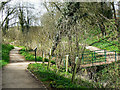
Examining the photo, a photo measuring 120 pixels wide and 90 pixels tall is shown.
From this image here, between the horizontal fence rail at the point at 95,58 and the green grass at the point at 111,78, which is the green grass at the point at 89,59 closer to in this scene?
the horizontal fence rail at the point at 95,58

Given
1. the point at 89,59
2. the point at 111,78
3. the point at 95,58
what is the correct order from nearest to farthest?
the point at 111,78 → the point at 89,59 → the point at 95,58

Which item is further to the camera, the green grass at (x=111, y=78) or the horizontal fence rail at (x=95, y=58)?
the horizontal fence rail at (x=95, y=58)

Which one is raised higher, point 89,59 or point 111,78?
point 89,59

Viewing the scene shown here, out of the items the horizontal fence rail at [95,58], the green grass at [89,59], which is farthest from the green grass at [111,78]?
the green grass at [89,59]

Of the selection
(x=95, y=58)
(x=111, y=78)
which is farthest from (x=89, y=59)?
(x=111, y=78)

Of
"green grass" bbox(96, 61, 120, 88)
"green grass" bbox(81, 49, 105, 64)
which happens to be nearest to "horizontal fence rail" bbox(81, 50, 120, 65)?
"green grass" bbox(81, 49, 105, 64)

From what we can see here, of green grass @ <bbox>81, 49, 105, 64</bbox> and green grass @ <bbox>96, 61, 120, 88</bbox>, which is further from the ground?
green grass @ <bbox>81, 49, 105, 64</bbox>

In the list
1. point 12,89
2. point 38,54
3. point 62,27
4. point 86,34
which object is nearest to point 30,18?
point 38,54

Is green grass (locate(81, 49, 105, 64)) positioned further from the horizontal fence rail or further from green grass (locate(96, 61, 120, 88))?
green grass (locate(96, 61, 120, 88))

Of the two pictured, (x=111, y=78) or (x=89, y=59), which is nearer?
(x=111, y=78)

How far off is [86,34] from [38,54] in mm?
10815

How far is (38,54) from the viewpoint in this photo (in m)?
19.4

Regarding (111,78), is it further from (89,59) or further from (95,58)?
(95,58)

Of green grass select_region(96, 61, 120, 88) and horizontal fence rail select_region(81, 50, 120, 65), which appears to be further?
horizontal fence rail select_region(81, 50, 120, 65)
